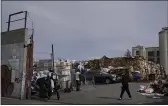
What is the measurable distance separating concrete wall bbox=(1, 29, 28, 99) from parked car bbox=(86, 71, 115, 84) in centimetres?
1269

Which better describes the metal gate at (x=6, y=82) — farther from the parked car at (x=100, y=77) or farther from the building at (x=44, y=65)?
the parked car at (x=100, y=77)

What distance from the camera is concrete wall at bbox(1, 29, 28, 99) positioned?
17.5 metres

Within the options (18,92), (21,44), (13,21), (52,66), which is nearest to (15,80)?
(18,92)

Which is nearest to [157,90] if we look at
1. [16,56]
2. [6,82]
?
[16,56]

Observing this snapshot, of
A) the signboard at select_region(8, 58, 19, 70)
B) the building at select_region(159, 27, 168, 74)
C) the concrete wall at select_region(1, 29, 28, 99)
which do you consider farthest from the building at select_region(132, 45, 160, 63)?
the signboard at select_region(8, 58, 19, 70)

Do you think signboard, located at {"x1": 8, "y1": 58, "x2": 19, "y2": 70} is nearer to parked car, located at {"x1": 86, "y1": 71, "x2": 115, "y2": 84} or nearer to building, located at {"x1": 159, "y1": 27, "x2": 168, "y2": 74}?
parked car, located at {"x1": 86, "y1": 71, "x2": 115, "y2": 84}

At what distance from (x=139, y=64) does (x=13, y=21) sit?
18343 mm

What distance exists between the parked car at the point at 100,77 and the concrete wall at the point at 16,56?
12687 mm

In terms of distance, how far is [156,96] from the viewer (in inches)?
684

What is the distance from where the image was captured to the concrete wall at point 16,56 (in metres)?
17.5

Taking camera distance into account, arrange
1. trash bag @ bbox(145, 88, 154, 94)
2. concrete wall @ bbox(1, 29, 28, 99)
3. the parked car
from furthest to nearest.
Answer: the parked car, trash bag @ bbox(145, 88, 154, 94), concrete wall @ bbox(1, 29, 28, 99)

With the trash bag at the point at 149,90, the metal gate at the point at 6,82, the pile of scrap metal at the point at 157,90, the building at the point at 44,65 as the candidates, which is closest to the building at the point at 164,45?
the building at the point at 44,65

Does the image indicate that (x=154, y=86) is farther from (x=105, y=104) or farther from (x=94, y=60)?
(x=94, y=60)

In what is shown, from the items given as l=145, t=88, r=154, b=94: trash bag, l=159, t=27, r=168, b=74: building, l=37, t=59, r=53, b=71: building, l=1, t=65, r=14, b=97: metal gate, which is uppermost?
l=159, t=27, r=168, b=74: building
